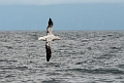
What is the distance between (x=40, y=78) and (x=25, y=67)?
6860 millimetres

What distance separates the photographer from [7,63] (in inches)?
1651

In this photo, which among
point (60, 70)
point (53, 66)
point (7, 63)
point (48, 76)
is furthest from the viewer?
point (7, 63)

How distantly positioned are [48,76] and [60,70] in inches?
134

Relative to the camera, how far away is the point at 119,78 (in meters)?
31.9

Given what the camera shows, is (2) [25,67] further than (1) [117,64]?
No

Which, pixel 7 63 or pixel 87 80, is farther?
pixel 7 63

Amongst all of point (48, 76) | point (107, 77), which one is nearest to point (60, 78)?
point (48, 76)

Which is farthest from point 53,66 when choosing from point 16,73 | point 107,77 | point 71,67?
point 107,77

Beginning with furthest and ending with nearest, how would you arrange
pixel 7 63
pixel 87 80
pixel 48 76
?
pixel 7 63, pixel 48 76, pixel 87 80

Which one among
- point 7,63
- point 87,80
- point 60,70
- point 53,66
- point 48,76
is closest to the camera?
point 87,80

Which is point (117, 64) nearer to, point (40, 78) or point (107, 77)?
point (107, 77)

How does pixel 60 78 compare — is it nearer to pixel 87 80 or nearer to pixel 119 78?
pixel 87 80

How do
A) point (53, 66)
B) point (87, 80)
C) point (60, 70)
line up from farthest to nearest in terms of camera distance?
point (53, 66) → point (60, 70) → point (87, 80)

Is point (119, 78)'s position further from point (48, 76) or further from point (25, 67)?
point (25, 67)
